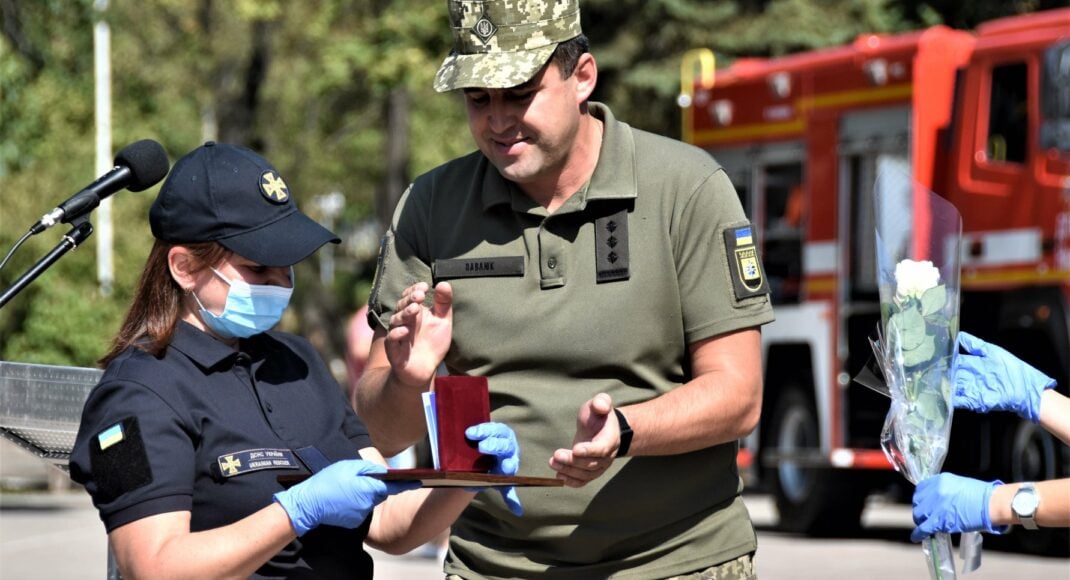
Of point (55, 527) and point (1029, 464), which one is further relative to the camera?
point (55, 527)

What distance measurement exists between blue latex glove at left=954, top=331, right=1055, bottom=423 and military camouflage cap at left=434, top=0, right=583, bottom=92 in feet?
3.65

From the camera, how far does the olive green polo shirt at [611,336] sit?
3.80 meters

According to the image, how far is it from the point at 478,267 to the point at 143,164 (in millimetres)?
755

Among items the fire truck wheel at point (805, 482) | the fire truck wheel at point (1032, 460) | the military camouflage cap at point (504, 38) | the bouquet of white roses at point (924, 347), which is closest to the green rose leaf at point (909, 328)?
the bouquet of white roses at point (924, 347)

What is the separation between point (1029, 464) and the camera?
12438 millimetres

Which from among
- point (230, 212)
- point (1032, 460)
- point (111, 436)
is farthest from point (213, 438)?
point (1032, 460)

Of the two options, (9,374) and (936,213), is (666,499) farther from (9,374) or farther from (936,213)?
(9,374)

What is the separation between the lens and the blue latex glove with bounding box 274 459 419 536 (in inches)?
129

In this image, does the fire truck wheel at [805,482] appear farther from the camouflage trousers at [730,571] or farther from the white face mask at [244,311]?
the white face mask at [244,311]

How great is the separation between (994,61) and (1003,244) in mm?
1401

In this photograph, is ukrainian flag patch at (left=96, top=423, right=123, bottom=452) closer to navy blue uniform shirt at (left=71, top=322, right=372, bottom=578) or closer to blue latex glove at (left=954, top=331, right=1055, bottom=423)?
navy blue uniform shirt at (left=71, top=322, right=372, bottom=578)

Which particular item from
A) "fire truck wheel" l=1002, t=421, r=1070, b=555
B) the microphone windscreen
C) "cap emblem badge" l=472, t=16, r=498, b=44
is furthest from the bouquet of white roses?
"fire truck wheel" l=1002, t=421, r=1070, b=555

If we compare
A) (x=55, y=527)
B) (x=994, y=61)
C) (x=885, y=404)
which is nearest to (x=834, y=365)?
(x=885, y=404)

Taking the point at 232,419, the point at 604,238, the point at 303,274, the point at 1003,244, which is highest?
the point at 604,238
